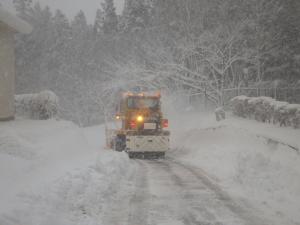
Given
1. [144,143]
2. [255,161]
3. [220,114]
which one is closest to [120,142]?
[144,143]

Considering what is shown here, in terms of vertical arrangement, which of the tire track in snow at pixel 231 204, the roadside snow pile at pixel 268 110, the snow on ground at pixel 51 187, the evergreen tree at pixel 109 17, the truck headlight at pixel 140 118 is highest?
the evergreen tree at pixel 109 17

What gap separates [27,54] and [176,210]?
46.9 meters

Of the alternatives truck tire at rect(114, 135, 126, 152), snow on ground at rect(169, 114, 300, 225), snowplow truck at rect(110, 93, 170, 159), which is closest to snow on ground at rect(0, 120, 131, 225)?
snow on ground at rect(169, 114, 300, 225)

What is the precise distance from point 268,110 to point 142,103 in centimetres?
576

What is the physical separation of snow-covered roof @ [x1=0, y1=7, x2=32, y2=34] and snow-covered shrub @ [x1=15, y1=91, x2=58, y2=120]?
3.65 meters

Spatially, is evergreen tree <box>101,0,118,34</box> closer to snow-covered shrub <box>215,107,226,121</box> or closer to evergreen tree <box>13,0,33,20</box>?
evergreen tree <box>13,0,33,20</box>

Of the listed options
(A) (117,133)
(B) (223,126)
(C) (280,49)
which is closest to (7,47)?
(A) (117,133)

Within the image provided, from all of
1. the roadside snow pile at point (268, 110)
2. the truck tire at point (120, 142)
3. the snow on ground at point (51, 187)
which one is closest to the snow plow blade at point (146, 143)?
the truck tire at point (120, 142)

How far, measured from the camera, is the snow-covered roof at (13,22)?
16444 millimetres

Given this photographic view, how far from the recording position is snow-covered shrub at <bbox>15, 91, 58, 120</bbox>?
2092cm

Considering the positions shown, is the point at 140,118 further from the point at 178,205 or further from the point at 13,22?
the point at 178,205

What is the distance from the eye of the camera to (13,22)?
17.2m

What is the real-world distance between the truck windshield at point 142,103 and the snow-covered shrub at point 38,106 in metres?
4.84

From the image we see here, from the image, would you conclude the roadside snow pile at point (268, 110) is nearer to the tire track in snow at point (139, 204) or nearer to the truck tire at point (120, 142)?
the truck tire at point (120, 142)
